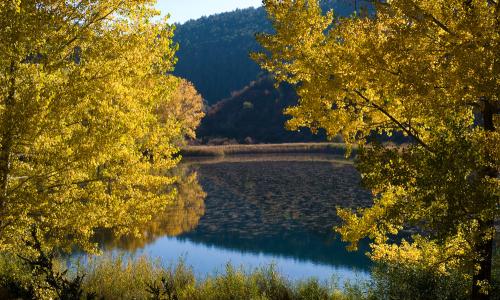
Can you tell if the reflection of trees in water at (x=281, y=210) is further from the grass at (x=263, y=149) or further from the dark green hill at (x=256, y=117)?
the dark green hill at (x=256, y=117)

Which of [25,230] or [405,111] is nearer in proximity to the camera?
[405,111]

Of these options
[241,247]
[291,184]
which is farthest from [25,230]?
[291,184]

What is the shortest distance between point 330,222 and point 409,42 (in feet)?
74.5

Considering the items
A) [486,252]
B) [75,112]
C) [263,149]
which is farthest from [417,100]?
[263,149]

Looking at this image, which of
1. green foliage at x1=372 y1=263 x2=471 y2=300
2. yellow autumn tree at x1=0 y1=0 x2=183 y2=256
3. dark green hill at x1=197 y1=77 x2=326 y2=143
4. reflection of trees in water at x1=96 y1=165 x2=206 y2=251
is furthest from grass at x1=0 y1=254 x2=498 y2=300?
dark green hill at x1=197 y1=77 x2=326 y2=143

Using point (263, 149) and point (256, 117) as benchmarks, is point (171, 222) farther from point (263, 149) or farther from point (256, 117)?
point (256, 117)

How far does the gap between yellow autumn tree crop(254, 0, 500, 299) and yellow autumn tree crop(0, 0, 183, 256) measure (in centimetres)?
270

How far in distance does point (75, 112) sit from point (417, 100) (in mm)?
6128

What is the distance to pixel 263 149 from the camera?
3442 inches

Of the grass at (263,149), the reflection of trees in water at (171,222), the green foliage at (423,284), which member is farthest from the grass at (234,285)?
the grass at (263,149)

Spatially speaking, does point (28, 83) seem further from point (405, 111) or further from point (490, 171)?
point (490, 171)

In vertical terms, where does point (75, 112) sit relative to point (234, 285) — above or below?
above

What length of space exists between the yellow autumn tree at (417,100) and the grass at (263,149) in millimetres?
65260

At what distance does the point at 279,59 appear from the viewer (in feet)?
33.3
